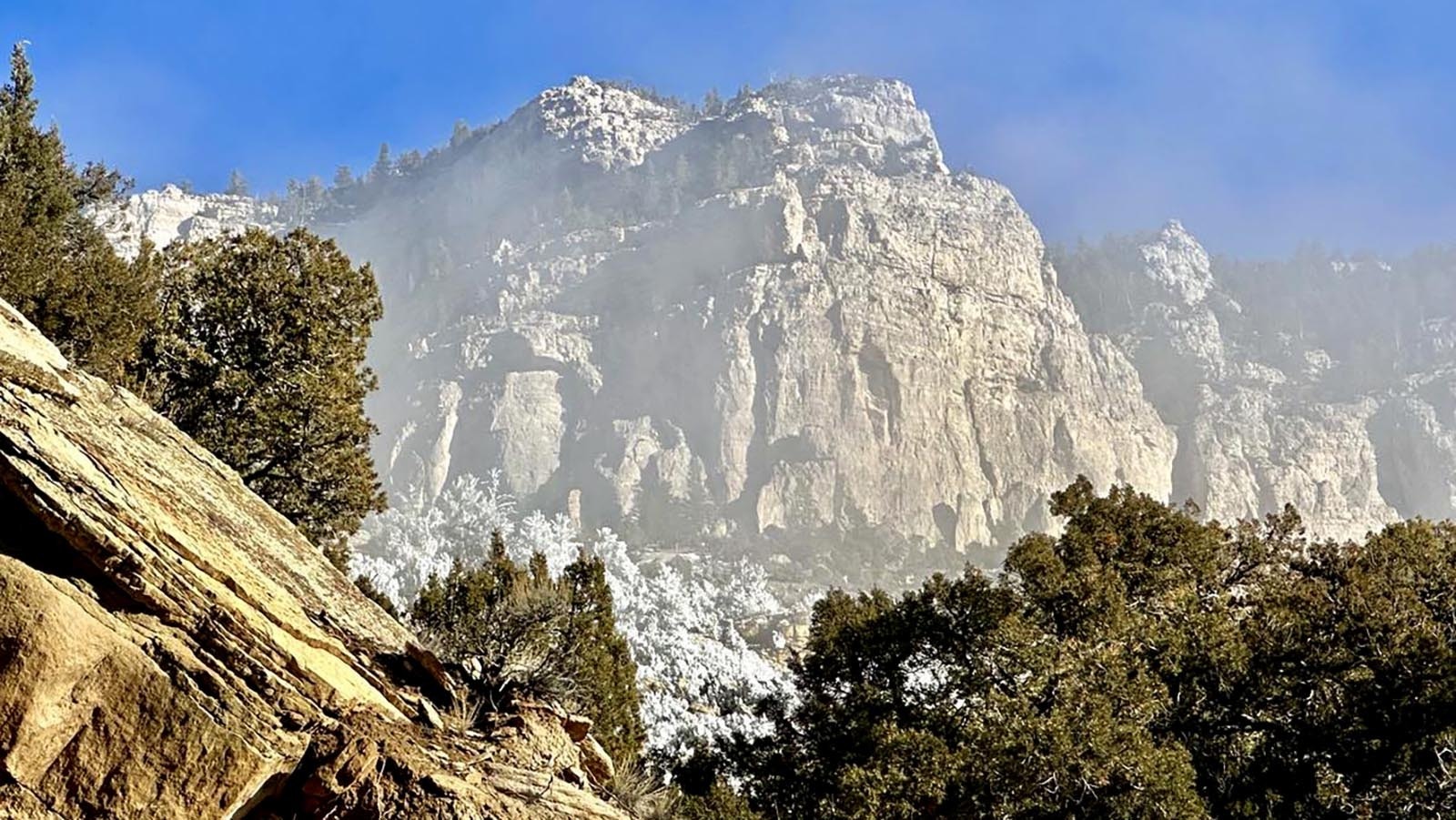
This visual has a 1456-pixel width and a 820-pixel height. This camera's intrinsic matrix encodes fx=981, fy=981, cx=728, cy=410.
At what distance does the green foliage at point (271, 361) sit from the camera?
17672 millimetres

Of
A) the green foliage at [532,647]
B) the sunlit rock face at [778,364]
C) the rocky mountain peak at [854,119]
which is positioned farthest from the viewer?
the rocky mountain peak at [854,119]

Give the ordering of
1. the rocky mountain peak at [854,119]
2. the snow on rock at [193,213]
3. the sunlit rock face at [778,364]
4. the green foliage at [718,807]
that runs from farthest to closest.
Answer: the snow on rock at [193,213], the rocky mountain peak at [854,119], the sunlit rock face at [778,364], the green foliage at [718,807]

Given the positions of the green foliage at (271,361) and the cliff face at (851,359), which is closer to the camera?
the green foliage at (271,361)

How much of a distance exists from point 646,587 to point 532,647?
78653 millimetres

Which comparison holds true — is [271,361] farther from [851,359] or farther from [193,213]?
[193,213]

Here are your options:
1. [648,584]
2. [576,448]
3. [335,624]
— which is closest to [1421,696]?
[335,624]

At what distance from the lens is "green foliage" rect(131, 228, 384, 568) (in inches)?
696

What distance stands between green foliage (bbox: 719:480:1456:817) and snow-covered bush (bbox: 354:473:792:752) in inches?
1076

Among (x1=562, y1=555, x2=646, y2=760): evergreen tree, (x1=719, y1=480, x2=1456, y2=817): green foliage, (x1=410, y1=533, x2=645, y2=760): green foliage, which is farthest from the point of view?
(x1=562, y1=555, x2=646, y2=760): evergreen tree

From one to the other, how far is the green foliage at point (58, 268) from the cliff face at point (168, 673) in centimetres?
726

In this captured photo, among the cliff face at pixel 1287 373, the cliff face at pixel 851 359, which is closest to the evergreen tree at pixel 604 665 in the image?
the cliff face at pixel 851 359

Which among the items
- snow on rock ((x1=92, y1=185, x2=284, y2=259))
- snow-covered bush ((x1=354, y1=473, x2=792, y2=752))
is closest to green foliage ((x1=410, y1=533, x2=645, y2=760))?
snow-covered bush ((x1=354, y1=473, x2=792, y2=752))

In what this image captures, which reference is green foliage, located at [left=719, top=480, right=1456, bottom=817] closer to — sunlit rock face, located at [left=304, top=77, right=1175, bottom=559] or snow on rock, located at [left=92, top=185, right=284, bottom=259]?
sunlit rock face, located at [left=304, top=77, right=1175, bottom=559]

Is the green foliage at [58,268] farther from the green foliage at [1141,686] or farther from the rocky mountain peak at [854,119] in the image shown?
the rocky mountain peak at [854,119]
